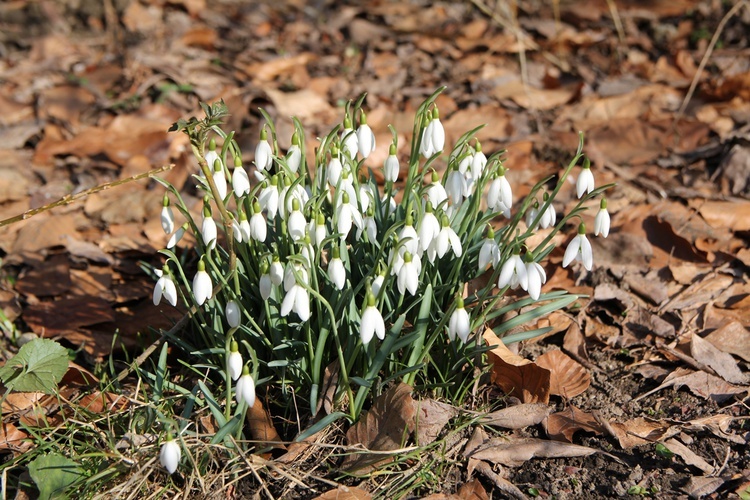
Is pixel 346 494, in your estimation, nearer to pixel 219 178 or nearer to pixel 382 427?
pixel 382 427

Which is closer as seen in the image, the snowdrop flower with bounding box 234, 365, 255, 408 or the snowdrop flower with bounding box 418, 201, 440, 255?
the snowdrop flower with bounding box 234, 365, 255, 408

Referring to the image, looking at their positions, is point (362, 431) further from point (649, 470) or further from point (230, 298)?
point (649, 470)

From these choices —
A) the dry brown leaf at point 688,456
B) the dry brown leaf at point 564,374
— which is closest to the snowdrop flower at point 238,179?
the dry brown leaf at point 564,374

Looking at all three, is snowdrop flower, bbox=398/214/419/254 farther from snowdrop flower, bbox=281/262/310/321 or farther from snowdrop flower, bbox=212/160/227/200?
snowdrop flower, bbox=212/160/227/200

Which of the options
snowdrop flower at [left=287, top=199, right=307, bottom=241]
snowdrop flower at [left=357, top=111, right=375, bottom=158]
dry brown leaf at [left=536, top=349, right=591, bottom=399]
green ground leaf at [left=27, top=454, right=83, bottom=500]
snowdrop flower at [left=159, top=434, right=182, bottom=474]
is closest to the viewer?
snowdrop flower at [left=159, top=434, right=182, bottom=474]

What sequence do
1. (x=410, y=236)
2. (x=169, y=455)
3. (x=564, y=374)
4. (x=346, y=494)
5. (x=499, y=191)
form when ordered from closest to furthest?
(x=169, y=455) < (x=410, y=236) < (x=346, y=494) < (x=499, y=191) < (x=564, y=374)

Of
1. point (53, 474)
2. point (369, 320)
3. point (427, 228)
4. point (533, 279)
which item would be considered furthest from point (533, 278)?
point (53, 474)

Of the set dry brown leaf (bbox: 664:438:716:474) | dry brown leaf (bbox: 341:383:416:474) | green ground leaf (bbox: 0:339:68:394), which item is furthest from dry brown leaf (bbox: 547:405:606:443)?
green ground leaf (bbox: 0:339:68:394)

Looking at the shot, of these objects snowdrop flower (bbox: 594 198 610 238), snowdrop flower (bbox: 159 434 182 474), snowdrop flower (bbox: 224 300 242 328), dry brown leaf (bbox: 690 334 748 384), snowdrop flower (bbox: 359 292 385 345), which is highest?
snowdrop flower (bbox: 594 198 610 238)
